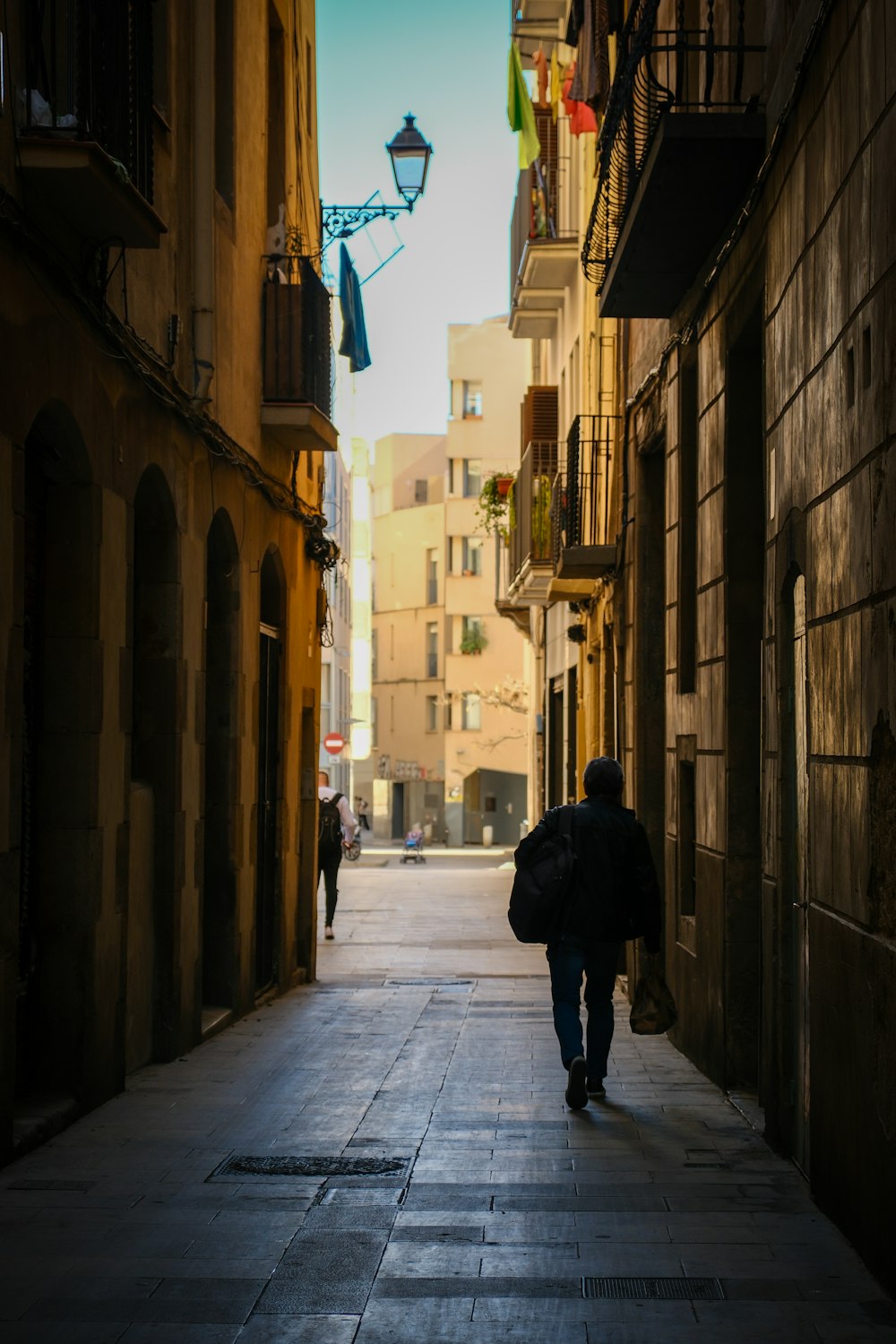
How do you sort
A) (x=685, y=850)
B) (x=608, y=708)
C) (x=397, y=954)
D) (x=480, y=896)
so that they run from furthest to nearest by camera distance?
(x=480, y=896)
(x=397, y=954)
(x=608, y=708)
(x=685, y=850)

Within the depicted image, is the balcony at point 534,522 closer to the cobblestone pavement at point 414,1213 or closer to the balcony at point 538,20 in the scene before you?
the balcony at point 538,20

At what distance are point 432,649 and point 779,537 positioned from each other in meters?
61.0

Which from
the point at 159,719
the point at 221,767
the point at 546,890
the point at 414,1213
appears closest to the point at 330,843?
the point at 221,767

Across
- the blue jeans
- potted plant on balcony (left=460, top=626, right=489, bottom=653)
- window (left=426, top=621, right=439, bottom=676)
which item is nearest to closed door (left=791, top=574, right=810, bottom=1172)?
the blue jeans

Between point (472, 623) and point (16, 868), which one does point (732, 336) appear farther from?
point (472, 623)

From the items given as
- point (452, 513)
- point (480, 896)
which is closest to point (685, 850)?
point (480, 896)

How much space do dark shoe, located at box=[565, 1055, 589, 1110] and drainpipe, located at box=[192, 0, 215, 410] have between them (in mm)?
4875

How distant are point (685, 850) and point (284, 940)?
4.97 metres

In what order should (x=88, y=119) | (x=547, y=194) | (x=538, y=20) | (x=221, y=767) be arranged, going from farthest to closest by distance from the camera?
1. (x=538, y=20)
2. (x=547, y=194)
3. (x=221, y=767)
4. (x=88, y=119)

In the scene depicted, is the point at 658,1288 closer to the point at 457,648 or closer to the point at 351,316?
the point at 351,316

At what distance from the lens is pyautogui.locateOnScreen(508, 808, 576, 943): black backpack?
30.4 ft

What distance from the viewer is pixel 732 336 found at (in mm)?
9812

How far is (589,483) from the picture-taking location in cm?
1827

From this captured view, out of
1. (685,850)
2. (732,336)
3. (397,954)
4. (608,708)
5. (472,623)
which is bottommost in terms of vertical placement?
(397,954)
